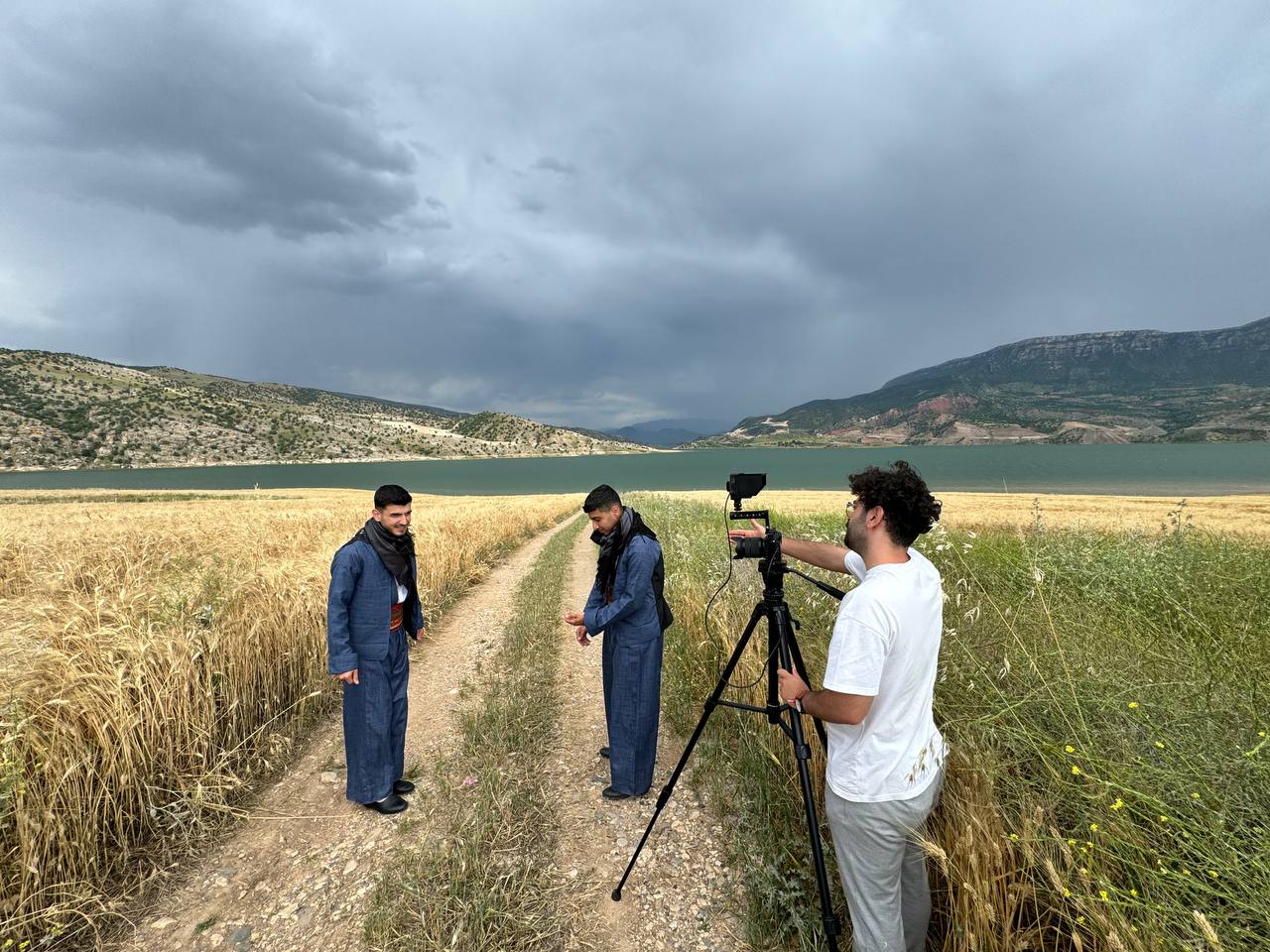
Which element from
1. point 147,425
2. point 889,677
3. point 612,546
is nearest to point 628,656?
point 612,546

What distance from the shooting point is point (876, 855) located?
2.18 m

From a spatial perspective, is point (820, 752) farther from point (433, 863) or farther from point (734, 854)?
point (433, 863)

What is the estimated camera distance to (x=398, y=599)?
469cm

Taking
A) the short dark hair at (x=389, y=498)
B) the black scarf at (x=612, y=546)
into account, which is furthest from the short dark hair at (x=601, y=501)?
the short dark hair at (x=389, y=498)

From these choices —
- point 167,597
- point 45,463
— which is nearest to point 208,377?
point 45,463

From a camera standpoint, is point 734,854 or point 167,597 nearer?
point 734,854

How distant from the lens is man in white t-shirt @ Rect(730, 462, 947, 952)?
6.65 feet

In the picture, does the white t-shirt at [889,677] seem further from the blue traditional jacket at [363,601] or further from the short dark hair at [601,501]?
the blue traditional jacket at [363,601]

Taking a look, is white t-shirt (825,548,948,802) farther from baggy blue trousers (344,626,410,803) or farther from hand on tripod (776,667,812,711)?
baggy blue trousers (344,626,410,803)

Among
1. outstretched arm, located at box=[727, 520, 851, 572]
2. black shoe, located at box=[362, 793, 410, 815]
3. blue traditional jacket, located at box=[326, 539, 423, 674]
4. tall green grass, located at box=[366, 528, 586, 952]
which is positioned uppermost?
outstretched arm, located at box=[727, 520, 851, 572]

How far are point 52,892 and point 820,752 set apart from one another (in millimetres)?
5097

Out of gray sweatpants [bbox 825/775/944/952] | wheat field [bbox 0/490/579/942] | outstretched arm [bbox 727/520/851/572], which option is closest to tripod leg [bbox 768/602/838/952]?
gray sweatpants [bbox 825/775/944/952]

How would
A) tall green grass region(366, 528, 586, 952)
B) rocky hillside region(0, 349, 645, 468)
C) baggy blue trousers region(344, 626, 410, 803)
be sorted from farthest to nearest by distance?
rocky hillside region(0, 349, 645, 468) → baggy blue trousers region(344, 626, 410, 803) → tall green grass region(366, 528, 586, 952)

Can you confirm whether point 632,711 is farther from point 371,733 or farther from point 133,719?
point 133,719
